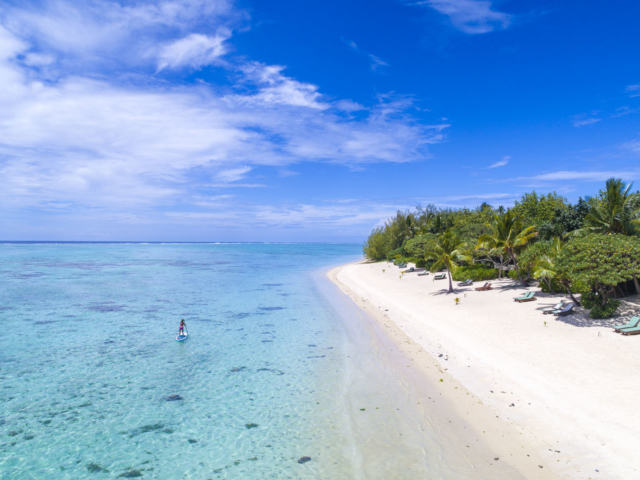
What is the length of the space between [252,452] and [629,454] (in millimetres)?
8704

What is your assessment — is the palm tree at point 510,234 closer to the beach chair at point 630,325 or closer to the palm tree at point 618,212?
the palm tree at point 618,212

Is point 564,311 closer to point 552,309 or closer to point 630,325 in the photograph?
point 552,309

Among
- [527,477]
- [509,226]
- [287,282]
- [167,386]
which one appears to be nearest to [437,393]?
[527,477]

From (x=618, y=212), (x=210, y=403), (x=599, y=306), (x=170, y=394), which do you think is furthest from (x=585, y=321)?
(x=170, y=394)

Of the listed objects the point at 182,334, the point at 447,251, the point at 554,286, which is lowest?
the point at 182,334

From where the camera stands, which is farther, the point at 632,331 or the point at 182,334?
the point at 182,334

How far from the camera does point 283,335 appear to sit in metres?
19.6

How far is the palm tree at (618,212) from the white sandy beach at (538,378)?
4827 mm

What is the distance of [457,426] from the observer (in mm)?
9484

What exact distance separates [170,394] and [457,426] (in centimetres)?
942

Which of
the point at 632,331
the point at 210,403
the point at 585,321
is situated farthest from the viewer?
the point at 585,321

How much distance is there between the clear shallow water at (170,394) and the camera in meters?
8.41

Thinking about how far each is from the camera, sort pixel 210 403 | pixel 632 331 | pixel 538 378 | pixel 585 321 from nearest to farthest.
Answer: pixel 210 403 → pixel 538 378 → pixel 632 331 → pixel 585 321

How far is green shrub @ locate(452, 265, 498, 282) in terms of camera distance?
99.4ft
